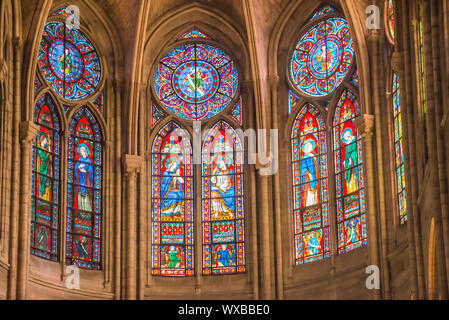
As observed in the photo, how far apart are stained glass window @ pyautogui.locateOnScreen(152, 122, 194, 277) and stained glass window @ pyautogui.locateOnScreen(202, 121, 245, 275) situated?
1.20ft

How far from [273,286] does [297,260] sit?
0.79 metres

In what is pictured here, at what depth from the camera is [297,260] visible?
1062 inches

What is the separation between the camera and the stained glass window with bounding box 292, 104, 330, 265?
88.3 feet

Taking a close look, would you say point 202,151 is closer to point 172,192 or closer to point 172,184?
point 172,184

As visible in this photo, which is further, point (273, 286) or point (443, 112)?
point (273, 286)

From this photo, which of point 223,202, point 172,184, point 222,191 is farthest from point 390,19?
point 172,184

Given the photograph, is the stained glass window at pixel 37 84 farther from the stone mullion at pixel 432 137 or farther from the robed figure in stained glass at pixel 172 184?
the stone mullion at pixel 432 137

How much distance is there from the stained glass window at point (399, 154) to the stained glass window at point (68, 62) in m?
7.05

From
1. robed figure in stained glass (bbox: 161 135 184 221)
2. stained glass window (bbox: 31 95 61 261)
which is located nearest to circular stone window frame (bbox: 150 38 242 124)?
robed figure in stained glass (bbox: 161 135 184 221)

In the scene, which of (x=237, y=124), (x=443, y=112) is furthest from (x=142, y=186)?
(x=443, y=112)

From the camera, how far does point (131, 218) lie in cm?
2727

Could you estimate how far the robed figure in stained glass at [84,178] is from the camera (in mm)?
27297

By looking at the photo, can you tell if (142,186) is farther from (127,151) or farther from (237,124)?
A: (237,124)
